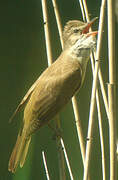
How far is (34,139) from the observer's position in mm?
2844

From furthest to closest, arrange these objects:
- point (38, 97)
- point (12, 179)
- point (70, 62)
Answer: point (12, 179) < point (70, 62) < point (38, 97)

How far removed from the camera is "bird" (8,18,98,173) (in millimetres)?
1638

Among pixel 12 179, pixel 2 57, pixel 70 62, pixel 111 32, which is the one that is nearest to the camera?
pixel 111 32

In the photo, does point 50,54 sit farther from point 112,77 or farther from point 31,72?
point 31,72

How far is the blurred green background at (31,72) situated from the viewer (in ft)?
9.07

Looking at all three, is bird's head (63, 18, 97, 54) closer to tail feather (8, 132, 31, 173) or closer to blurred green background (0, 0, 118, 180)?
tail feather (8, 132, 31, 173)

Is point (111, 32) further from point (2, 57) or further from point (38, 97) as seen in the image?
point (2, 57)

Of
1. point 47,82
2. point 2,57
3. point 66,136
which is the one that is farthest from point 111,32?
point 2,57

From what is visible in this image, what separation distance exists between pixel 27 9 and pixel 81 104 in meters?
0.85

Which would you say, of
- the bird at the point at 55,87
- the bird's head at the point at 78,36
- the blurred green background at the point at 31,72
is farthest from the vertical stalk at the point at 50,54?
the blurred green background at the point at 31,72

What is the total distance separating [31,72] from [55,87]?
1245 mm

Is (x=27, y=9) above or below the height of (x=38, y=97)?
above

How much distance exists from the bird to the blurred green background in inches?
39.1

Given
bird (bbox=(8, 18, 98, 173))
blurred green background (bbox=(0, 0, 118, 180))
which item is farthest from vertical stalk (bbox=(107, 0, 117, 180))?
blurred green background (bbox=(0, 0, 118, 180))
